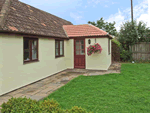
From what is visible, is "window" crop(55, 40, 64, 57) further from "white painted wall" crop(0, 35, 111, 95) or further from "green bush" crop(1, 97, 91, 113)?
"green bush" crop(1, 97, 91, 113)

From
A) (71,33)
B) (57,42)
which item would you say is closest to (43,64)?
(57,42)

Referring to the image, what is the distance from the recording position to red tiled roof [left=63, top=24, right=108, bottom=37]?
988 centimetres

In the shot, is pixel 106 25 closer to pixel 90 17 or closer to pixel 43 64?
pixel 90 17

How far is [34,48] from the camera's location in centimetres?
699

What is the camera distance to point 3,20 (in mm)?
5277

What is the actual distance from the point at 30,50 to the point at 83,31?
16.3 feet

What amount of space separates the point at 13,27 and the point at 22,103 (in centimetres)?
365

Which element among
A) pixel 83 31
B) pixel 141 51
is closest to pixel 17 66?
pixel 83 31

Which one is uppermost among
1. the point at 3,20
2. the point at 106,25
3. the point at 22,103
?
the point at 106,25

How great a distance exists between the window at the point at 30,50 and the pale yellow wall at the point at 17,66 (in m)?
0.28

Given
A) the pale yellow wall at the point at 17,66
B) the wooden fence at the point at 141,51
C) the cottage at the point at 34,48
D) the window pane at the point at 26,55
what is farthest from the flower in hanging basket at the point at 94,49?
the wooden fence at the point at 141,51

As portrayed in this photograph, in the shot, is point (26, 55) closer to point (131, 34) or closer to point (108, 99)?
point (108, 99)

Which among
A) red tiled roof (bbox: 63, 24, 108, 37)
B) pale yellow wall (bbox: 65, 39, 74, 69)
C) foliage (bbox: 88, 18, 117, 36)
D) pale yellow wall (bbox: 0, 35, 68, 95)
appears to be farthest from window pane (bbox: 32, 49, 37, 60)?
foliage (bbox: 88, 18, 117, 36)

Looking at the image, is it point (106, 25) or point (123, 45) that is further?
point (106, 25)
